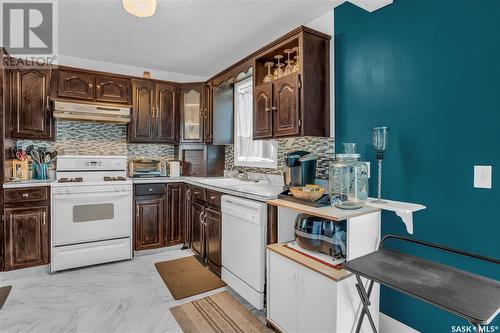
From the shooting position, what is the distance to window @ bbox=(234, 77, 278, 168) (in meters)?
3.18

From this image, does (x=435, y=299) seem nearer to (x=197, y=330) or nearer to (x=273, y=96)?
(x=197, y=330)

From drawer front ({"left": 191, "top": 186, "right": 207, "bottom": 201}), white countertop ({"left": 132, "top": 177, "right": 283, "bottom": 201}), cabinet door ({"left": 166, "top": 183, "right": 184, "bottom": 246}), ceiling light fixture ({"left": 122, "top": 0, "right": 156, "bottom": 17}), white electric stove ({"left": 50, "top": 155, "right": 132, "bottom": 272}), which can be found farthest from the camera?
cabinet door ({"left": 166, "top": 183, "right": 184, "bottom": 246})

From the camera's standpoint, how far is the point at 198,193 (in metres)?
3.18

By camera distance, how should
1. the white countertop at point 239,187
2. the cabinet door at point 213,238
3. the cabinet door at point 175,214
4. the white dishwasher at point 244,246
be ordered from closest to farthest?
1. the white dishwasher at point 244,246
2. the white countertop at point 239,187
3. the cabinet door at point 213,238
4. the cabinet door at point 175,214

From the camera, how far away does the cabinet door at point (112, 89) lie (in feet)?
11.2

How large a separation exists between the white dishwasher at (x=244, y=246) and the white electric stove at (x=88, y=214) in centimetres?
142

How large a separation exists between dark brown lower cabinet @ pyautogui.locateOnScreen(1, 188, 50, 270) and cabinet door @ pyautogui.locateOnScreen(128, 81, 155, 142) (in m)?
1.20

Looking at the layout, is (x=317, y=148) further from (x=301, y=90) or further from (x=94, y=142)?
(x=94, y=142)

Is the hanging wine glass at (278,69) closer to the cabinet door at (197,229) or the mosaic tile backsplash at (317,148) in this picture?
the mosaic tile backsplash at (317,148)

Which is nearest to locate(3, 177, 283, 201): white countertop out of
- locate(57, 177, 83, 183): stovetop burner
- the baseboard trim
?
locate(57, 177, 83, 183): stovetop burner

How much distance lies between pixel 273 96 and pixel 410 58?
43.6 inches

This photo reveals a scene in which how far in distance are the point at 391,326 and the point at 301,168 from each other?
1.28 m

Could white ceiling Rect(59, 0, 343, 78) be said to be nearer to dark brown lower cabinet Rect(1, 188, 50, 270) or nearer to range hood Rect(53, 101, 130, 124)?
range hood Rect(53, 101, 130, 124)

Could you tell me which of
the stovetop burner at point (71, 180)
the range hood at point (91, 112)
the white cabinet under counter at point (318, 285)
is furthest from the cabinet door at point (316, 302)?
the range hood at point (91, 112)
